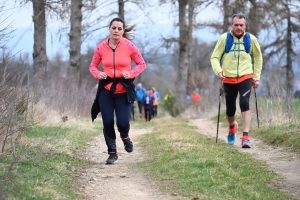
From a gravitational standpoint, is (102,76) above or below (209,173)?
above

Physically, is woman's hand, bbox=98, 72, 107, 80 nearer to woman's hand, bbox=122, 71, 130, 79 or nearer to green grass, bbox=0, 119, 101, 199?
woman's hand, bbox=122, 71, 130, 79

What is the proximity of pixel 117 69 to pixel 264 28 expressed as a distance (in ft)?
74.8

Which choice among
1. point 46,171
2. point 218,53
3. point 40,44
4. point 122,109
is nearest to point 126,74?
point 122,109

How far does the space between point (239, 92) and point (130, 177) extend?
11.0ft

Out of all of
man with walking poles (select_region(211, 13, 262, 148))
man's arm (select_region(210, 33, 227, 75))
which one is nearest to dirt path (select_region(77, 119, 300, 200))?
man with walking poles (select_region(211, 13, 262, 148))

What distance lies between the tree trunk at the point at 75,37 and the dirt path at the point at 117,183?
13228mm

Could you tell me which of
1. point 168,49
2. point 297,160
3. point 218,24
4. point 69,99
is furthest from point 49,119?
point 218,24

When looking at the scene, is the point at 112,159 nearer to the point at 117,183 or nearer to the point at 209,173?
the point at 117,183

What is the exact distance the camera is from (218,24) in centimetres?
2956

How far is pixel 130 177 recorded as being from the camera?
22.8 ft

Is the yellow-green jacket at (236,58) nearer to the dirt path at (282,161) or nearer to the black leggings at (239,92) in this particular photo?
the black leggings at (239,92)

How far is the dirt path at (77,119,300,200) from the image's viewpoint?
591cm

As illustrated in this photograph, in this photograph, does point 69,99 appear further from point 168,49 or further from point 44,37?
point 168,49

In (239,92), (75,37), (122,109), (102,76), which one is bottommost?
(122,109)
